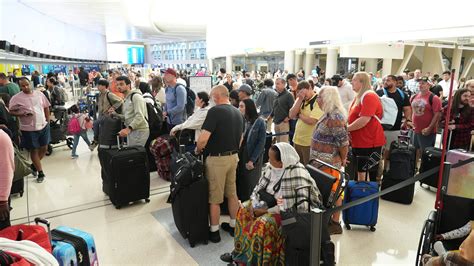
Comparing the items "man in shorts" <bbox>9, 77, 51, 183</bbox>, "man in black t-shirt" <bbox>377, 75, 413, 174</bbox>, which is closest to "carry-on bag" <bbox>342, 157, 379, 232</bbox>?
"man in black t-shirt" <bbox>377, 75, 413, 174</bbox>

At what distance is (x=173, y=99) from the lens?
17.4 feet

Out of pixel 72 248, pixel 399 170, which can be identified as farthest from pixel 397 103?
pixel 72 248

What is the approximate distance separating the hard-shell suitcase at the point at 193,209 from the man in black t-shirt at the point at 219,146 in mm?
72

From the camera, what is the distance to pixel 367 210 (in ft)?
11.1

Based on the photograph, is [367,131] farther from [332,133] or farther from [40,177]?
[40,177]

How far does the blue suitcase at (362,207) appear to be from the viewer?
336 cm

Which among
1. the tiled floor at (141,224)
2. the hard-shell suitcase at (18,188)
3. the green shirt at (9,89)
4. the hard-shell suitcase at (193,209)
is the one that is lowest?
the tiled floor at (141,224)

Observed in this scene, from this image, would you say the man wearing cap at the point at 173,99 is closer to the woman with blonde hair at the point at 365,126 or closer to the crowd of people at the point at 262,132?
the crowd of people at the point at 262,132

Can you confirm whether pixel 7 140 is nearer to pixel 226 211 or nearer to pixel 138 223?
pixel 138 223

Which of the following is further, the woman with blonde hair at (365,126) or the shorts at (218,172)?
the woman with blonde hair at (365,126)

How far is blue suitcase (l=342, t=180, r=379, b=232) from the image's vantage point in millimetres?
3355

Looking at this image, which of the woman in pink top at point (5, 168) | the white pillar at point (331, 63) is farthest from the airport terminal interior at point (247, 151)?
the white pillar at point (331, 63)

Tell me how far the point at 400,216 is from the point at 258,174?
1725 mm

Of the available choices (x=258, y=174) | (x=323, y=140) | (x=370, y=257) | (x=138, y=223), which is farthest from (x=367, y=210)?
(x=138, y=223)
